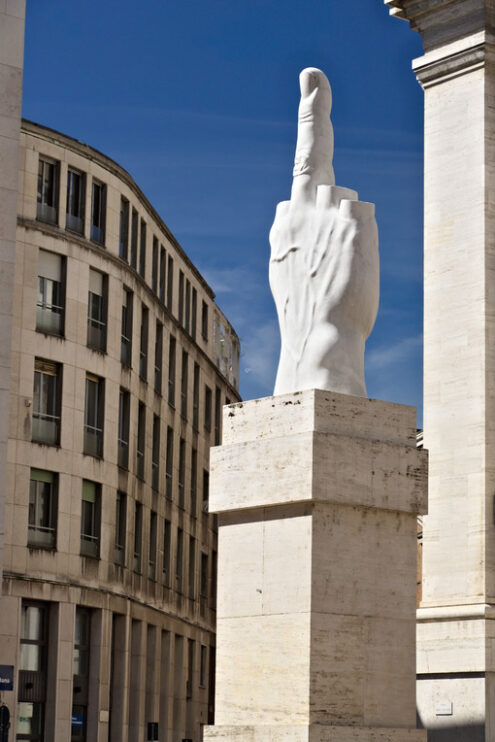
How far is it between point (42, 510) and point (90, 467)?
3.20 metres

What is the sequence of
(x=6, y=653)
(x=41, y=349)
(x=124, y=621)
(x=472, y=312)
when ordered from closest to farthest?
1. (x=472, y=312)
2. (x=6, y=653)
3. (x=41, y=349)
4. (x=124, y=621)

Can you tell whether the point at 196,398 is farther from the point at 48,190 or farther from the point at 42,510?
the point at 42,510

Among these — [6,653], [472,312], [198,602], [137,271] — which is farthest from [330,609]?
[198,602]

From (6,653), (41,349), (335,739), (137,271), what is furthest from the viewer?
(137,271)

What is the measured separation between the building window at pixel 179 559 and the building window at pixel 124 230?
50.0ft

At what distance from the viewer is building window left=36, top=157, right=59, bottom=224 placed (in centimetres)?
5709

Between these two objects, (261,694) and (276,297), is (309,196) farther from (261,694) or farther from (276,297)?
(261,694)

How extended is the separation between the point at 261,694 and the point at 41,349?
38527 millimetres

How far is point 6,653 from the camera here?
5159 cm

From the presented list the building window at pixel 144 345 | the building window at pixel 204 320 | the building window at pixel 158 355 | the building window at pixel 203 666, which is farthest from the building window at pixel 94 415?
the building window at pixel 204 320

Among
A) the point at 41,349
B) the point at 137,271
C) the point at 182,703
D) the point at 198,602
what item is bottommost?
the point at 182,703

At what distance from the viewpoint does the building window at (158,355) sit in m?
67.4

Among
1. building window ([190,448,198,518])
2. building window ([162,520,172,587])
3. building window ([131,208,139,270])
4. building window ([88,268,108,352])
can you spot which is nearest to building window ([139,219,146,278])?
building window ([131,208,139,270])

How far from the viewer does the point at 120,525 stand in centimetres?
5978
